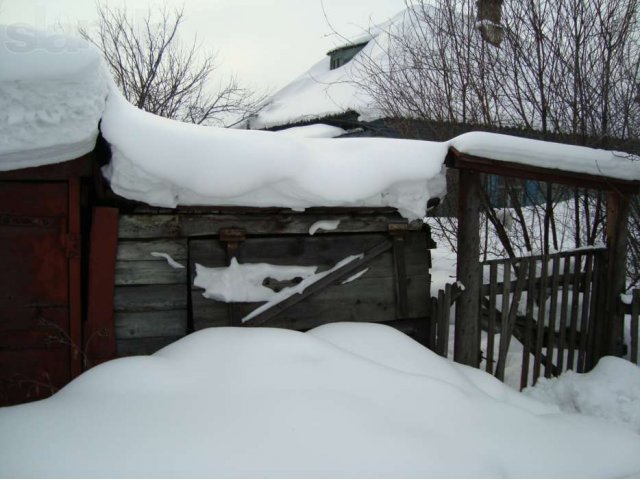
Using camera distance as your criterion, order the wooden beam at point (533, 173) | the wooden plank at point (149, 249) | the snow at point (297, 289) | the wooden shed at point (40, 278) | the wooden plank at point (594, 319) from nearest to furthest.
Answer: the wooden shed at point (40, 278) < the wooden plank at point (149, 249) < the snow at point (297, 289) < the wooden beam at point (533, 173) < the wooden plank at point (594, 319)

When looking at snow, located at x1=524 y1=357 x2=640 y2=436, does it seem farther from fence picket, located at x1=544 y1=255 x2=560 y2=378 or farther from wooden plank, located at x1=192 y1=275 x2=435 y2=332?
wooden plank, located at x1=192 y1=275 x2=435 y2=332

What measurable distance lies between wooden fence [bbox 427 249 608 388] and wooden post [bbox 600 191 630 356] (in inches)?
2.8

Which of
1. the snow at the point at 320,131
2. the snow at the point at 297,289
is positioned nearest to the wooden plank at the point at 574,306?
→ the snow at the point at 297,289

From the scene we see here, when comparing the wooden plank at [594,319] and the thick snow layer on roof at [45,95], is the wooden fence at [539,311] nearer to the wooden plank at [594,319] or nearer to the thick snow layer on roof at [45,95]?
the wooden plank at [594,319]

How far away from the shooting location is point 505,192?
5727 millimetres

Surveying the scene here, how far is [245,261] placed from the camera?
11.5 ft

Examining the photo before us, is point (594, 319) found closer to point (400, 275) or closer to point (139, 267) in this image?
point (400, 275)

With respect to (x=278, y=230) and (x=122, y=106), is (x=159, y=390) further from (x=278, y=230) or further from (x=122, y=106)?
(x=122, y=106)

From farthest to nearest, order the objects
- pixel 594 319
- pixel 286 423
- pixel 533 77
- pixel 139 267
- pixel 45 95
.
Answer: pixel 533 77 → pixel 594 319 → pixel 139 267 → pixel 45 95 → pixel 286 423

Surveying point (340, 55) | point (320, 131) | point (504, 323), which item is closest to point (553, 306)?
point (504, 323)

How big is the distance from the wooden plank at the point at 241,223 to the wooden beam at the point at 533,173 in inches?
27.1

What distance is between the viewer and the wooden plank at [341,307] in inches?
135

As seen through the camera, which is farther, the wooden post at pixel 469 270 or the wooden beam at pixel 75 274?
the wooden post at pixel 469 270

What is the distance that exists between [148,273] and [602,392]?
3.77 metres
